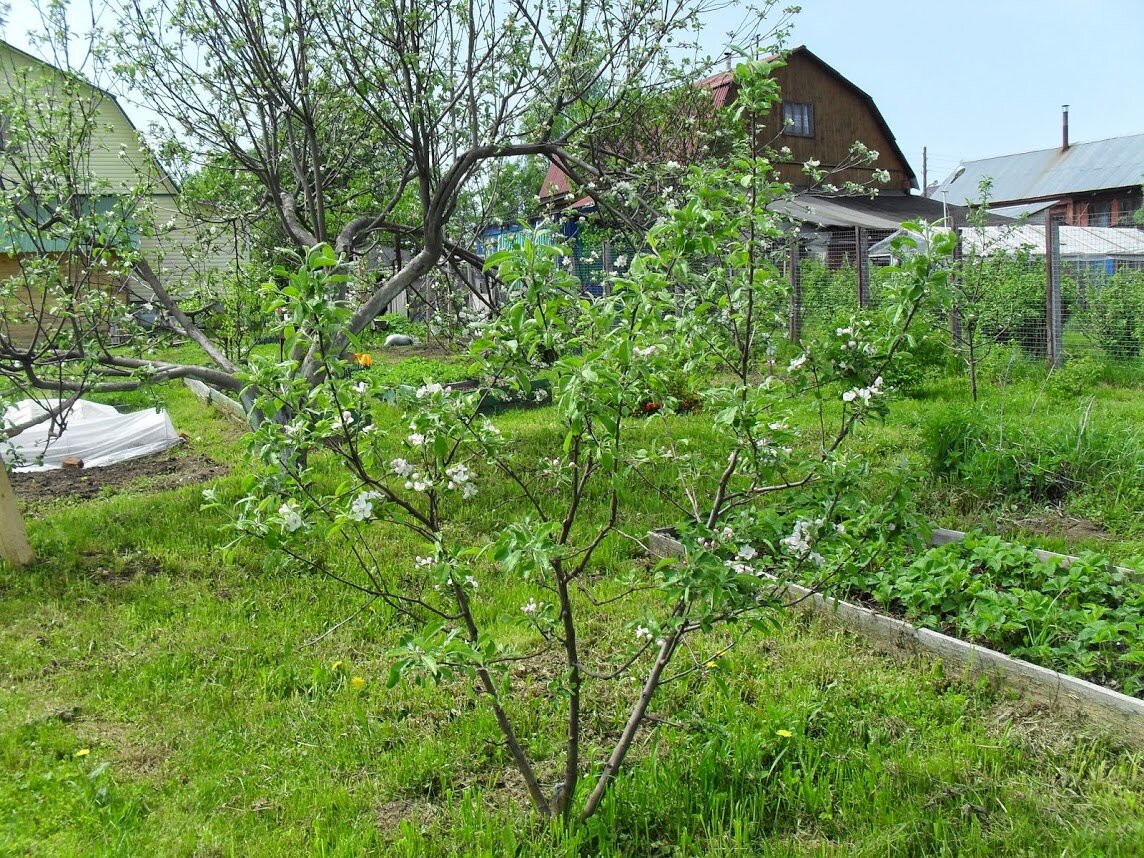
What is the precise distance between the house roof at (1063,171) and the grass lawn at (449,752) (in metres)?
33.6

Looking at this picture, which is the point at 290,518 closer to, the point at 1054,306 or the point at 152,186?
the point at 152,186

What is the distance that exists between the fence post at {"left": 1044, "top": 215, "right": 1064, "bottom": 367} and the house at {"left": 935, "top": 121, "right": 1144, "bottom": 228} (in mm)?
24226

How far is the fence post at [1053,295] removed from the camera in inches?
404

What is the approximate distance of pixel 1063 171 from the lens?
36.6 meters

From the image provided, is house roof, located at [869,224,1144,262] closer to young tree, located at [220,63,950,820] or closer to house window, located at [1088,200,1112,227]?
young tree, located at [220,63,950,820]

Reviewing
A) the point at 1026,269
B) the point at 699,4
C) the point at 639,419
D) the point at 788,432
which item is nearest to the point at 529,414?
the point at 639,419

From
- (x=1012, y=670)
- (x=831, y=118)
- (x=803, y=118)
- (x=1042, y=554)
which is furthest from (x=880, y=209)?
(x=1012, y=670)

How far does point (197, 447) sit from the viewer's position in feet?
30.0

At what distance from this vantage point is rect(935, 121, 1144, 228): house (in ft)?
110

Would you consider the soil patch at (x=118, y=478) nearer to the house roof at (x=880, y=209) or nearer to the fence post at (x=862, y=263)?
the fence post at (x=862, y=263)

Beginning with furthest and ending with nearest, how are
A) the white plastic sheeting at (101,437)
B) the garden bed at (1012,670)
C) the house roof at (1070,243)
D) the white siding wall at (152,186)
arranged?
the house roof at (1070,243), the white plastic sheeting at (101,437), the white siding wall at (152,186), the garden bed at (1012,670)

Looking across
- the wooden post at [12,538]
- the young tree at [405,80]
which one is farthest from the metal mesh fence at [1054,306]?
the wooden post at [12,538]

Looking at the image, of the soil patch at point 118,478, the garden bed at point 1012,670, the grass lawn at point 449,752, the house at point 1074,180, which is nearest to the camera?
the grass lawn at point 449,752

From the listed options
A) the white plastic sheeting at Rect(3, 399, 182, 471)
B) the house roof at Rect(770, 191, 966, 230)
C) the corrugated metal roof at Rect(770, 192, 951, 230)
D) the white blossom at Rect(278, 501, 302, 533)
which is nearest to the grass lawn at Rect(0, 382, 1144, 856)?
the white blossom at Rect(278, 501, 302, 533)
